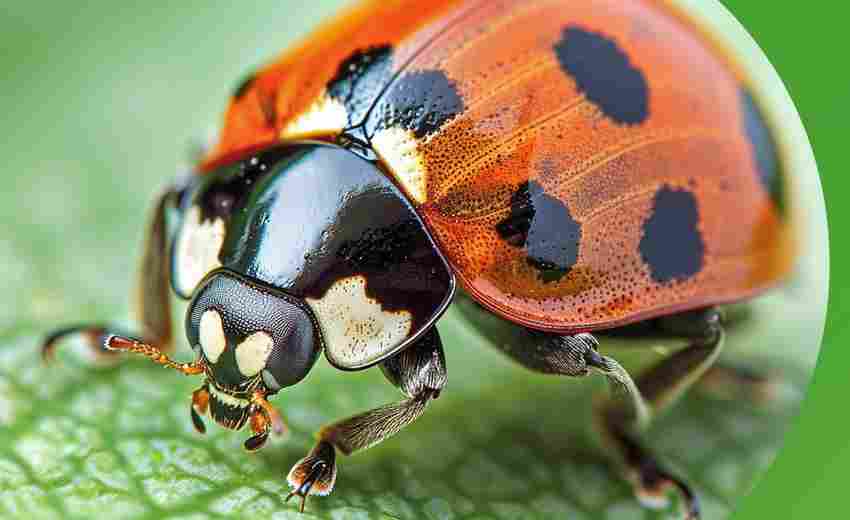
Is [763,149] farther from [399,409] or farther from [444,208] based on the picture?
[399,409]

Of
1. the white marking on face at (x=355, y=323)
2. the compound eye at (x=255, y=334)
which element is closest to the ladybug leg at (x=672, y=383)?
the white marking on face at (x=355, y=323)

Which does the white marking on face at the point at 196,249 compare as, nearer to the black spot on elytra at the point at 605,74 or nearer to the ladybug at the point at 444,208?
the ladybug at the point at 444,208

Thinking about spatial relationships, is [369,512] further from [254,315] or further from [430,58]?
[430,58]

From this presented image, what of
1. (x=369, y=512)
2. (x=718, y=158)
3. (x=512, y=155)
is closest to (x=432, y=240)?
(x=512, y=155)

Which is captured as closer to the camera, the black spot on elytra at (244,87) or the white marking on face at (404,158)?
the white marking on face at (404,158)

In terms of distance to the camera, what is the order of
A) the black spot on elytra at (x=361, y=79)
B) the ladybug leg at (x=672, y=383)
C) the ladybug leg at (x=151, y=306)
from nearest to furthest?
the black spot on elytra at (x=361, y=79), the ladybug leg at (x=672, y=383), the ladybug leg at (x=151, y=306)
